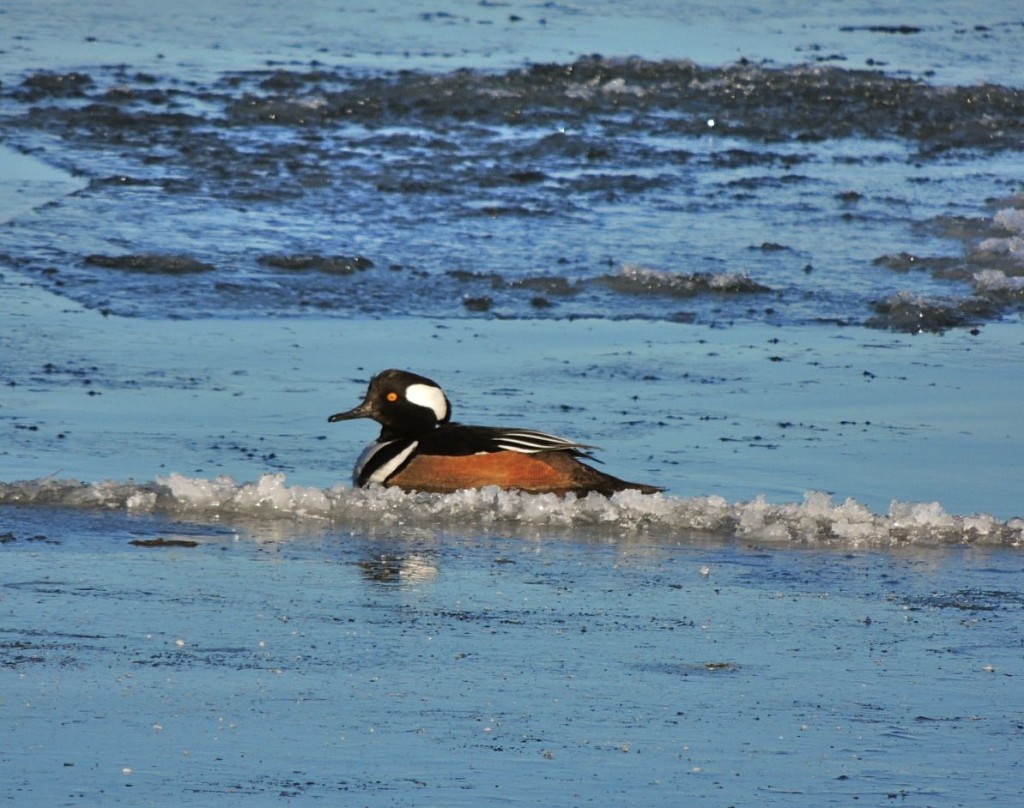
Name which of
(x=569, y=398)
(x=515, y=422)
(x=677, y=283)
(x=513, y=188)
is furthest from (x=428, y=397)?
(x=513, y=188)

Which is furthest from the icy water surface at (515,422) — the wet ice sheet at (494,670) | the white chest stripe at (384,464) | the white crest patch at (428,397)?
the white crest patch at (428,397)

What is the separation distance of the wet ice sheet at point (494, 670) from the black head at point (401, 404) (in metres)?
1.31

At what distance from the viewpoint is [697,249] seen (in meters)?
12.7

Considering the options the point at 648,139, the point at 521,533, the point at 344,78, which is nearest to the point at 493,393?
the point at 521,533

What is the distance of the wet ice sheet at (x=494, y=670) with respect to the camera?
444 centimetres

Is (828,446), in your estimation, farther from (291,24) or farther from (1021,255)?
(291,24)

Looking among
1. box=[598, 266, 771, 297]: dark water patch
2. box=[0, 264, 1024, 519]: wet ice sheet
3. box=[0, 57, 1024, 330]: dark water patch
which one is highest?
box=[0, 57, 1024, 330]: dark water patch

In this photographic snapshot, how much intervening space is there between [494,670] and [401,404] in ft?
10.2

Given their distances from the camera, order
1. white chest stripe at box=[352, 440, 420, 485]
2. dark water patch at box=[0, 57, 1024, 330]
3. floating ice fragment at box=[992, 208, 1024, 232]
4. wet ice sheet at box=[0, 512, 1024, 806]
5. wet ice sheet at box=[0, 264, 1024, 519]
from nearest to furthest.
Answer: wet ice sheet at box=[0, 512, 1024, 806]
white chest stripe at box=[352, 440, 420, 485]
wet ice sheet at box=[0, 264, 1024, 519]
dark water patch at box=[0, 57, 1024, 330]
floating ice fragment at box=[992, 208, 1024, 232]

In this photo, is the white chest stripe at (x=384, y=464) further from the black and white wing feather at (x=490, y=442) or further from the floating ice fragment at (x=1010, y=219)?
the floating ice fragment at (x=1010, y=219)

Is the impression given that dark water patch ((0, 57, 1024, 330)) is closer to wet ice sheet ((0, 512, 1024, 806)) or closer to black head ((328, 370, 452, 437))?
black head ((328, 370, 452, 437))

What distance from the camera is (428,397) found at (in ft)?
27.2

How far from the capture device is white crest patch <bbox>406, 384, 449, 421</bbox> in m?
8.27

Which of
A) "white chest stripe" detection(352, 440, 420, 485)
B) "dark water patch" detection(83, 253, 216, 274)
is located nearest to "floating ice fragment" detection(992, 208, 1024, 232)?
"dark water patch" detection(83, 253, 216, 274)
